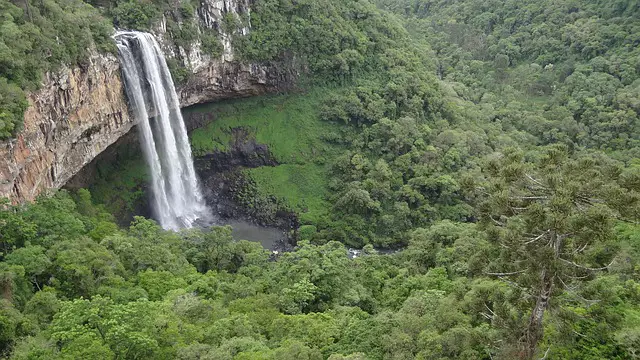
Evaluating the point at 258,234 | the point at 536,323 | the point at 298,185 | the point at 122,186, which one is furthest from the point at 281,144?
the point at 536,323

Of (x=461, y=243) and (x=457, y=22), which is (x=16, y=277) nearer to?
(x=461, y=243)

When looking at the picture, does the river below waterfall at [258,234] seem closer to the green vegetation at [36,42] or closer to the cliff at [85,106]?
the cliff at [85,106]

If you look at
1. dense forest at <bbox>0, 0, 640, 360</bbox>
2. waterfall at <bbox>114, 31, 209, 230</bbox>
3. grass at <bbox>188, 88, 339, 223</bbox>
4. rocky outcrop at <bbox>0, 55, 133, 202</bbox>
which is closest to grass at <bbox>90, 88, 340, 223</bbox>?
grass at <bbox>188, 88, 339, 223</bbox>

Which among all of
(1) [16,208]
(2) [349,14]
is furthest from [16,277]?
(2) [349,14]

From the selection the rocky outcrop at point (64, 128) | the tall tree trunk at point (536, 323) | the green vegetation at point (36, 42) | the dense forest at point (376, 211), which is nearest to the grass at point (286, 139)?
the dense forest at point (376, 211)

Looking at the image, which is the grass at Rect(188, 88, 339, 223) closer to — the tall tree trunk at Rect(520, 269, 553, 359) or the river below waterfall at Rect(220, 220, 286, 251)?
the river below waterfall at Rect(220, 220, 286, 251)
